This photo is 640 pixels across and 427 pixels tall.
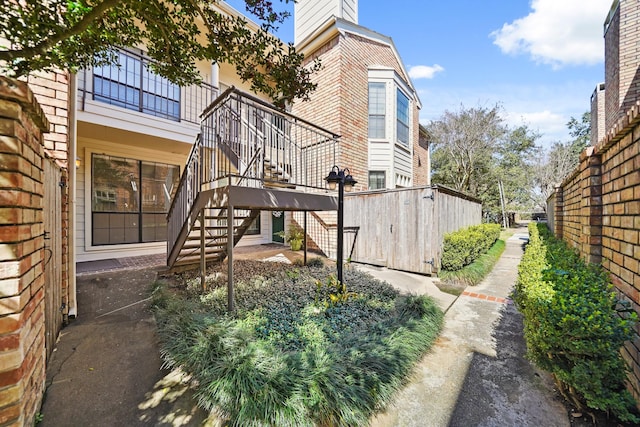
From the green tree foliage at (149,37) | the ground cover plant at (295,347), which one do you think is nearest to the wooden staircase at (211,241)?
the ground cover plant at (295,347)

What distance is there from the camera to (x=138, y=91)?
6672 mm

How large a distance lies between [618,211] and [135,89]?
9.32m

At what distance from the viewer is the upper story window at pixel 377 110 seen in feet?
29.5

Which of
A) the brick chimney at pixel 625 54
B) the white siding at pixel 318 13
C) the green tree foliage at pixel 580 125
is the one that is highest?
the green tree foliage at pixel 580 125

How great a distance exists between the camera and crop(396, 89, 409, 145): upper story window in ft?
→ 31.3

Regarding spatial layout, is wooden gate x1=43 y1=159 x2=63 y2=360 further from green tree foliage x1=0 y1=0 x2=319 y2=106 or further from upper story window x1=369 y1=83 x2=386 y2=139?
upper story window x1=369 y1=83 x2=386 y2=139

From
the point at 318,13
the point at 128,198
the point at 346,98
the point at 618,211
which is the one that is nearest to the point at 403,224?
the point at 618,211

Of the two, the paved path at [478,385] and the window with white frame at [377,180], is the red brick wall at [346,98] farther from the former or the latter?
the paved path at [478,385]

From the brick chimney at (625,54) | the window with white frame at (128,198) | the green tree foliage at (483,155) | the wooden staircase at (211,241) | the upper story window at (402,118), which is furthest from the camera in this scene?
the green tree foliage at (483,155)

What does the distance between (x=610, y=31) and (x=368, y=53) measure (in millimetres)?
7950

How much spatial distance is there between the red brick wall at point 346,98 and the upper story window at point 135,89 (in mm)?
4048

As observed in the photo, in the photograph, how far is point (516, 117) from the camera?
19.8m

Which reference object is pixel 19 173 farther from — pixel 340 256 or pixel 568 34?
pixel 568 34

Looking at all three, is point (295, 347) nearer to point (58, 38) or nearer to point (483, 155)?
point (58, 38)
